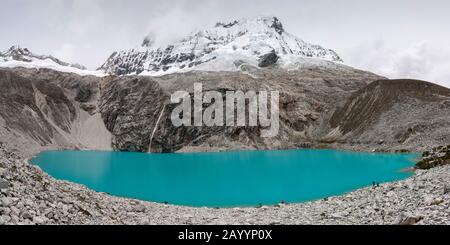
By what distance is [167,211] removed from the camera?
32875 mm

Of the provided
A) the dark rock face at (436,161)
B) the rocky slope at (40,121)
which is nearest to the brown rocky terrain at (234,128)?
the rocky slope at (40,121)

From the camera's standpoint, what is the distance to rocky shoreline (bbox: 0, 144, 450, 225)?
56.9 ft

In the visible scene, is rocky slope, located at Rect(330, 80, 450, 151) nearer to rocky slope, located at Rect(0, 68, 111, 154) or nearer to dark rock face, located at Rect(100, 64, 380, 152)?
dark rock face, located at Rect(100, 64, 380, 152)

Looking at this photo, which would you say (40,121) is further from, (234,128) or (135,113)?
(234,128)

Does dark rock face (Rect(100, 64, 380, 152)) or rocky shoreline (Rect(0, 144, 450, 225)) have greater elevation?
dark rock face (Rect(100, 64, 380, 152))

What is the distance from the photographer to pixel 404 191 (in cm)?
2747

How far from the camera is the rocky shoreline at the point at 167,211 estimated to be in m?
17.3

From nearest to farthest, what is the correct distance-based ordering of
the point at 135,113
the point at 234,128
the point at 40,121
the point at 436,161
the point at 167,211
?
the point at 167,211 < the point at 436,161 < the point at 234,128 < the point at 40,121 < the point at 135,113

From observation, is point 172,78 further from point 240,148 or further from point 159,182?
point 159,182

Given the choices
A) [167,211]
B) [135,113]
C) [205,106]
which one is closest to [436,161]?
[167,211]

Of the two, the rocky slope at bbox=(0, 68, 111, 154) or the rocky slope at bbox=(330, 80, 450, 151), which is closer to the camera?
the rocky slope at bbox=(330, 80, 450, 151)

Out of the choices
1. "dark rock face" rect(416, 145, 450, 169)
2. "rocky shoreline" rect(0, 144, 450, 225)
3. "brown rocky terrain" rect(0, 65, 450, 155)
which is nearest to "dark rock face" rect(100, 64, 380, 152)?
"brown rocky terrain" rect(0, 65, 450, 155)

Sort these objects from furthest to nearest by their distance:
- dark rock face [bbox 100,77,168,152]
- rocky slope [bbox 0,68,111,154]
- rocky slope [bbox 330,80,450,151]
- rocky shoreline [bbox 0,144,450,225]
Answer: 1. dark rock face [bbox 100,77,168,152]
2. rocky slope [bbox 0,68,111,154]
3. rocky slope [bbox 330,80,450,151]
4. rocky shoreline [bbox 0,144,450,225]
